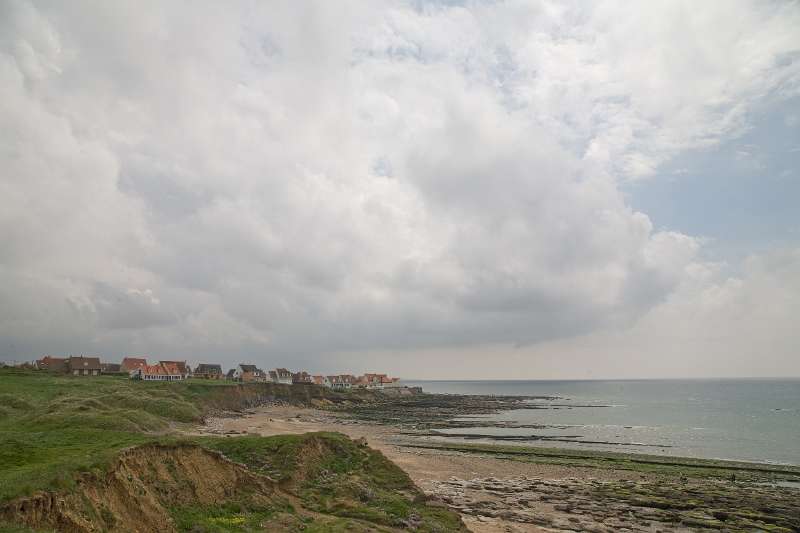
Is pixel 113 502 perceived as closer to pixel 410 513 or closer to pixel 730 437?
pixel 410 513

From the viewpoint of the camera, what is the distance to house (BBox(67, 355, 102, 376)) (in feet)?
398

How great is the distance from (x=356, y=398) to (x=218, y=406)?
218 ft

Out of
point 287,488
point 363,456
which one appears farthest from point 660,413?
point 287,488

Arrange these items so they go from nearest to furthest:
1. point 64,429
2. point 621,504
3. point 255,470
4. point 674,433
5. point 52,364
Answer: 1. point 255,470
2. point 64,429
3. point 621,504
4. point 674,433
5. point 52,364

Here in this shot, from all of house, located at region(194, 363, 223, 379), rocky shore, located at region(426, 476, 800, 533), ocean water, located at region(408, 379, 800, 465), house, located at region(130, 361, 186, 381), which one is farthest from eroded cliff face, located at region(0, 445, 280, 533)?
house, located at region(194, 363, 223, 379)

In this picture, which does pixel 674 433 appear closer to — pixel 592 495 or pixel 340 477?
pixel 592 495

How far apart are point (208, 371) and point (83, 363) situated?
40526mm

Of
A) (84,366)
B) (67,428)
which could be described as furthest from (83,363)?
(67,428)

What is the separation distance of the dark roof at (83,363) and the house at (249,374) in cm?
4329

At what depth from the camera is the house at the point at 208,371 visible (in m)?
157

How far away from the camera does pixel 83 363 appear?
4924 inches

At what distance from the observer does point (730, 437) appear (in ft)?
247

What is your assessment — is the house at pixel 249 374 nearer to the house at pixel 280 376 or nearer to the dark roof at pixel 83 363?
the house at pixel 280 376

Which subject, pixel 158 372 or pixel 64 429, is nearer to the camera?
pixel 64 429
